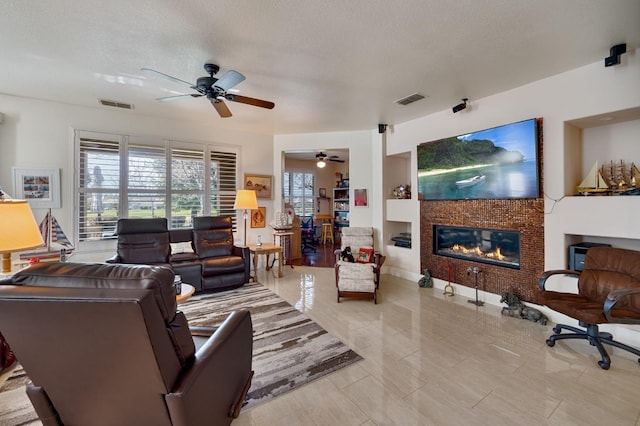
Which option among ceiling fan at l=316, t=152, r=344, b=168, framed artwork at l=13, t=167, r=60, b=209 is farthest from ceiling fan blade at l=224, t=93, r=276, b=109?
ceiling fan at l=316, t=152, r=344, b=168

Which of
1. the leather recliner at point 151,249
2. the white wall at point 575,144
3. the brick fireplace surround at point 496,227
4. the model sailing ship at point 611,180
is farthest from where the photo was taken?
the leather recliner at point 151,249

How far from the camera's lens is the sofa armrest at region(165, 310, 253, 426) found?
111cm

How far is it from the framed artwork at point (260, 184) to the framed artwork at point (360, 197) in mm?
1792

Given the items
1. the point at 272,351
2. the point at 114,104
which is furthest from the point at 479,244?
the point at 114,104

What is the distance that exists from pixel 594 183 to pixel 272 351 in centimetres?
374

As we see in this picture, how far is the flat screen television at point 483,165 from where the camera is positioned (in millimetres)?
3227

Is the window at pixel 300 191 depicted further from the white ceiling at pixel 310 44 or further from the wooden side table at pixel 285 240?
the white ceiling at pixel 310 44

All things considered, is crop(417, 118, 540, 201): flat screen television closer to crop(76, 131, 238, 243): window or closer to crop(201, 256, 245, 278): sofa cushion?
crop(201, 256, 245, 278): sofa cushion

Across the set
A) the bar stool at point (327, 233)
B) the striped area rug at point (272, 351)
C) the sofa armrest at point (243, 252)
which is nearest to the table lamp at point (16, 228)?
the striped area rug at point (272, 351)

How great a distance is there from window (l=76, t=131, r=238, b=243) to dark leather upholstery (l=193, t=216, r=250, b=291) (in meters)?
0.74

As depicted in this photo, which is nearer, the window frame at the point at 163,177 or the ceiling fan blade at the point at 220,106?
the ceiling fan blade at the point at 220,106

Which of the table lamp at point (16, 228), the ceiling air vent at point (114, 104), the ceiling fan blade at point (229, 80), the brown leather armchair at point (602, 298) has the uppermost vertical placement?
the ceiling air vent at point (114, 104)

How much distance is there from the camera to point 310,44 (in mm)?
2504

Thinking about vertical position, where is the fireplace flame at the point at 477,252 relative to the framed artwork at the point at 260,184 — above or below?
below
